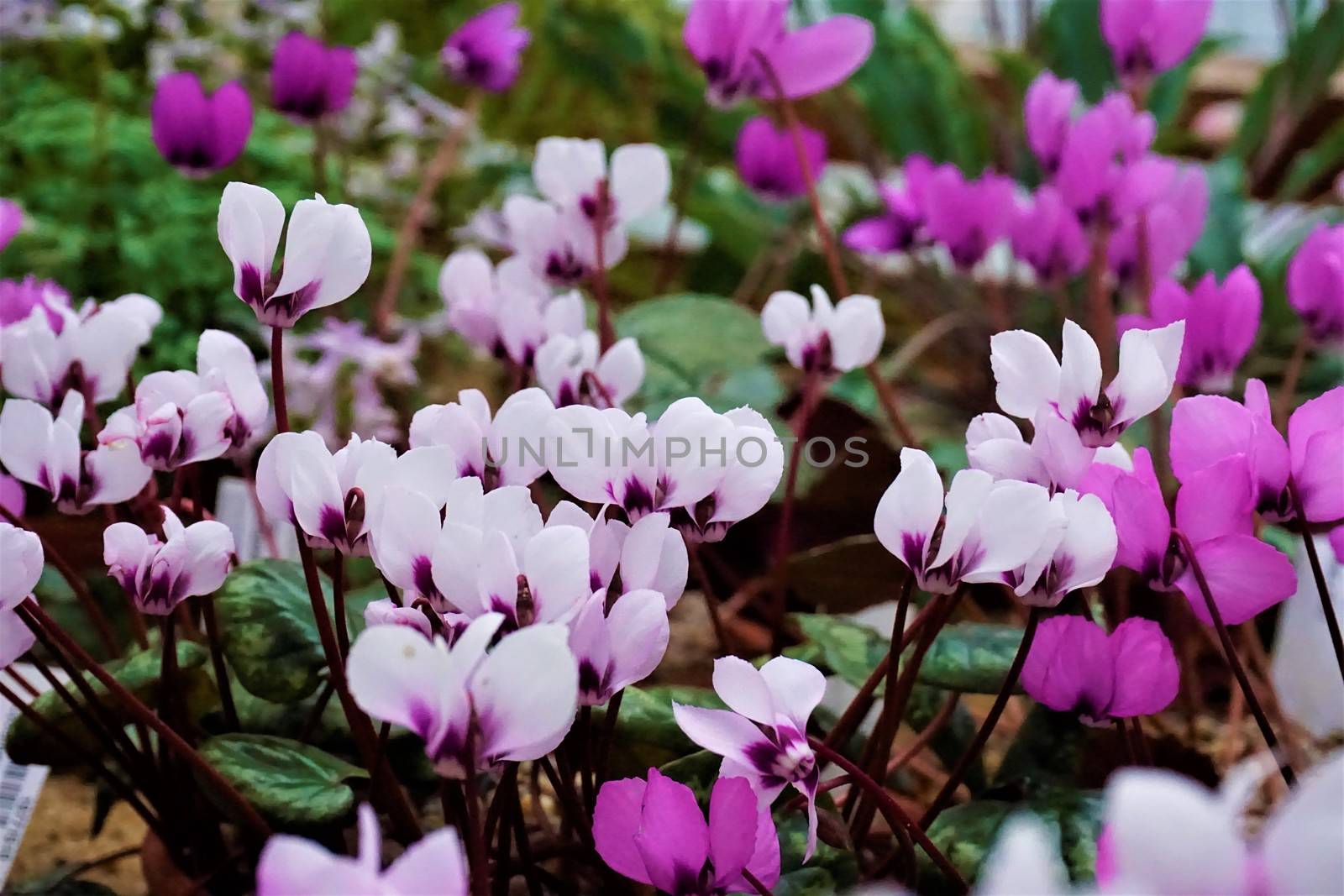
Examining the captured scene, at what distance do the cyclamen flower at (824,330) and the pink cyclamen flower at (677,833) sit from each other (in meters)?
0.26

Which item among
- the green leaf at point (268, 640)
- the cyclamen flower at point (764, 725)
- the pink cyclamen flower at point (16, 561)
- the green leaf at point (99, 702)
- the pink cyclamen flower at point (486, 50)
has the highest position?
the pink cyclamen flower at point (486, 50)

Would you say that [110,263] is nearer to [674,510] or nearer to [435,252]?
[435,252]

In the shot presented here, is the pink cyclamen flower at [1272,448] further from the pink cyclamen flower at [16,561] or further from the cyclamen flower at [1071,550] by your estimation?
the pink cyclamen flower at [16,561]

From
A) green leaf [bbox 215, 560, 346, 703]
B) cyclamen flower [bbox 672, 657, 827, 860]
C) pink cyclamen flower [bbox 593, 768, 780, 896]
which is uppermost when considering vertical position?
cyclamen flower [bbox 672, 657, 827, 860]

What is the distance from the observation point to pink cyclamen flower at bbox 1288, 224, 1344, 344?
580 millimetres

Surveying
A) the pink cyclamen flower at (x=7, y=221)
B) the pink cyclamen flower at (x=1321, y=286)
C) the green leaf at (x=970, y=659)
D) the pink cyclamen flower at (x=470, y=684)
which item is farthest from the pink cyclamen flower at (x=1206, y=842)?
the pink cyclamen flower at (x=7, y=221)

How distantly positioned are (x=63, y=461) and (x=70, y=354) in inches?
3.6

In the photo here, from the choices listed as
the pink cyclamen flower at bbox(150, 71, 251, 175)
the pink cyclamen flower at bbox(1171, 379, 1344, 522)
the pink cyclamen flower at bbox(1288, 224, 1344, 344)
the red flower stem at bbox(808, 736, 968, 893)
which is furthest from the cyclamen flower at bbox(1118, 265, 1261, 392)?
the pink cyclamen flower at bbox(150, 71, 251, 175)

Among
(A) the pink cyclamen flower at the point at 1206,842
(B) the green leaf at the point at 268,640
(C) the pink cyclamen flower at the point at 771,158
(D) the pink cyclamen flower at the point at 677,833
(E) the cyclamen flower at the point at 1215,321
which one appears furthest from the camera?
(C) the pink cyclamen flower at the point at 771,158

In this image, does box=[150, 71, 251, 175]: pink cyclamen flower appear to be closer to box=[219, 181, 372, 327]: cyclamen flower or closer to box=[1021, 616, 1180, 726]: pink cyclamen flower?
box=[219, 181, 372, 327]: cyclamen flower

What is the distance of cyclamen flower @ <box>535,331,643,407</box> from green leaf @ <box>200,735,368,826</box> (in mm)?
169

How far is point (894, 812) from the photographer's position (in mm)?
345

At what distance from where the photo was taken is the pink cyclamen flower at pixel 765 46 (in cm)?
63

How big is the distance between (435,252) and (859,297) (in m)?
0.98
